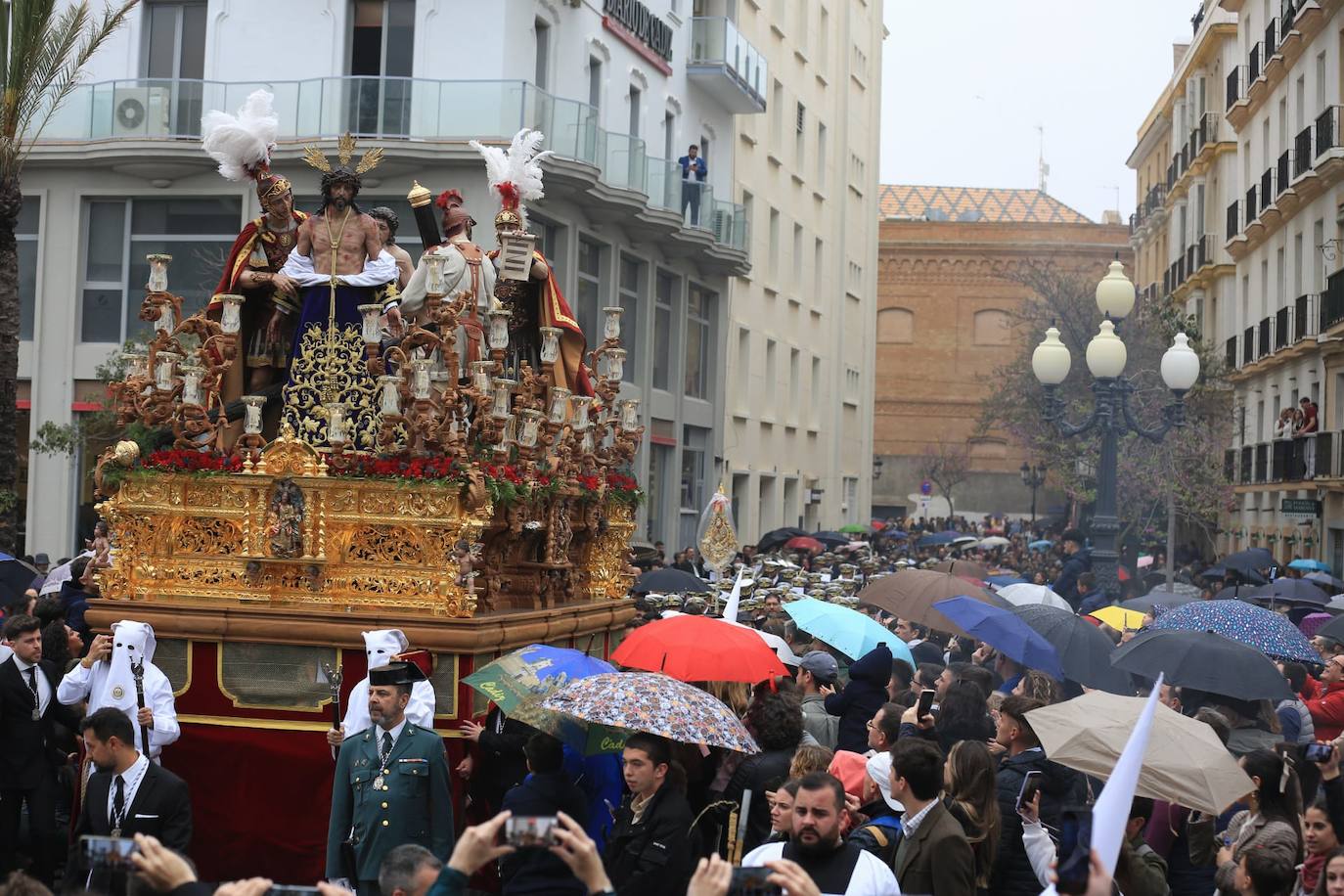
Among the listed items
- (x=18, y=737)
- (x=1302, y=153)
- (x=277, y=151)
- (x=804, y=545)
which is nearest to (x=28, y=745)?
(x=18, y=737)

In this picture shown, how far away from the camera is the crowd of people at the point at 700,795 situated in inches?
239

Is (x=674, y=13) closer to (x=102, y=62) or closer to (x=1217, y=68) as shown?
(x=102, y=62)

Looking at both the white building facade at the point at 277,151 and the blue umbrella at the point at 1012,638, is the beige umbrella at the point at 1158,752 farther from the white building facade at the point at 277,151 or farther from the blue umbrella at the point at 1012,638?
the white building facade at the point at 277,151

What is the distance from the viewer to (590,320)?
3028 cm

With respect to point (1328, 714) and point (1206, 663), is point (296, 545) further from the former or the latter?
point (1328, 714)

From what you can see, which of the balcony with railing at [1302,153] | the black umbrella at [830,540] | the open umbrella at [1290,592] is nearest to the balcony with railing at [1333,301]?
the balcony with railing at [1302,153]

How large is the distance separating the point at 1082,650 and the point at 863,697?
2.31m

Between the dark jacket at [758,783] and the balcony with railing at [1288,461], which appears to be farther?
the balcony with railing at [1288,461]

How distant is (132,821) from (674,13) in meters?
28.1

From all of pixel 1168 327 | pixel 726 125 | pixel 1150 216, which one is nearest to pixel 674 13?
pixel 726 125

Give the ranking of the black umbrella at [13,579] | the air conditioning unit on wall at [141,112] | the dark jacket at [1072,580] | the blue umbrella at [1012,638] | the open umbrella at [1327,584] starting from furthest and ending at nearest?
the air conditioning unit on wall at [141,112] → the open umbrella at [1327,584] → the dark jacket at [1072,580] → the black umbrella at [13,579] → the blue umbrella at [1012,638]

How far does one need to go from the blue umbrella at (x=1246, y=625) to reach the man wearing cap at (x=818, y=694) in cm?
231

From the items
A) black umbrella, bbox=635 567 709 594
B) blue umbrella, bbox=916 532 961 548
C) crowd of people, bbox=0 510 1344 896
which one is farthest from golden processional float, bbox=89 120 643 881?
blue umbrella, bbox=916 532 961 548

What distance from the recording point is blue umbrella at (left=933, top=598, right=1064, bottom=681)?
444 inches
